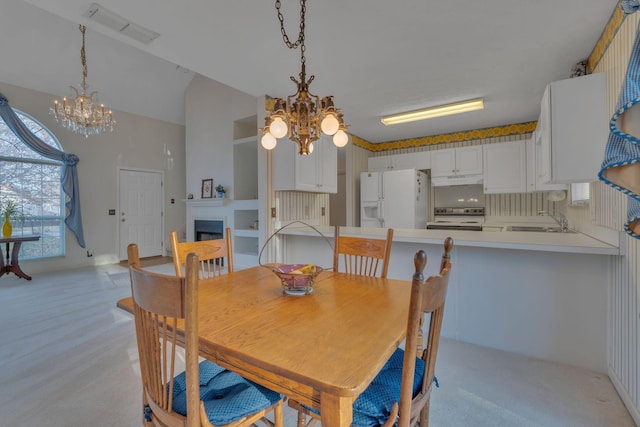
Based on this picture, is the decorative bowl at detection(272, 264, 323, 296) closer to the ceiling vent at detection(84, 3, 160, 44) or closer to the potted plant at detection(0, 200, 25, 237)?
the ceiling vent at detection(84, 3, 160, 44)

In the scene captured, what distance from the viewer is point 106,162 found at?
5660 mm

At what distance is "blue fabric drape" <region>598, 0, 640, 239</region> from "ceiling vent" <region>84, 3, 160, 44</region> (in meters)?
2.58

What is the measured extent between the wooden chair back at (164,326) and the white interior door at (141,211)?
6001 mm

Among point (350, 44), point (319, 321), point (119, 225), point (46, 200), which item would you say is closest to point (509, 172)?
point (350, 44)

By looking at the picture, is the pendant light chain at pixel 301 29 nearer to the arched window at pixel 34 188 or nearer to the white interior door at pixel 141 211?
the arched window at pixel 34 188

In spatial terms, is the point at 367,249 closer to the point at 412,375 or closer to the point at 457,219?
the point at 412,375

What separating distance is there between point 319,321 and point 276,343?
8.4 inches

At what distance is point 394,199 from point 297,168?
6.40 ft

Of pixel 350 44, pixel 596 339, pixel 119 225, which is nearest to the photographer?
pixel 596 339

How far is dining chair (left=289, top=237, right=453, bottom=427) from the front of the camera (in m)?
0.79

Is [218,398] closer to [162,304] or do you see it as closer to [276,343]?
[276,343]

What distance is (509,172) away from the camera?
413cm

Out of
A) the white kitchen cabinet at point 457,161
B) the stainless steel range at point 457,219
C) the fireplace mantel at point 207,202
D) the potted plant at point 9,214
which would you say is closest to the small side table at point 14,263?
the potted plant at point 9,214

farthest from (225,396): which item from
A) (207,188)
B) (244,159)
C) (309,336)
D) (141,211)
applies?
(141,211)
